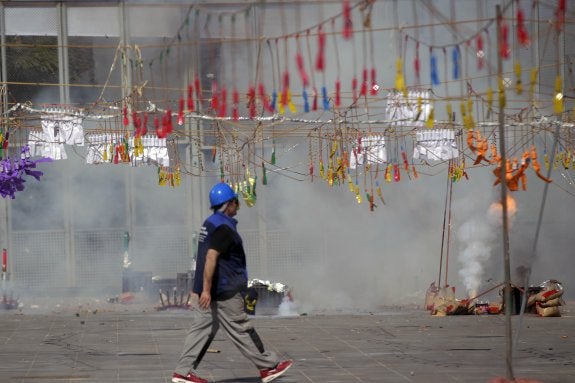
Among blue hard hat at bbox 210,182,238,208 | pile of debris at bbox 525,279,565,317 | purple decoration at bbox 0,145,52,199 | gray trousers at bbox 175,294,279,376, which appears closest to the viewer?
gray trousers at bbox 175,294,279,376

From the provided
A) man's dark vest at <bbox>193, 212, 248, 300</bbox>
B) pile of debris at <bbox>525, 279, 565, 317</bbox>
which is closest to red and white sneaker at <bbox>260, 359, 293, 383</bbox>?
man's dark vest at <bbox>193, 212, 248, 300</bbox>

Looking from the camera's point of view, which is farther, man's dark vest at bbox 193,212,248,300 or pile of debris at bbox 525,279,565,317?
pile of debris at bbox 525,279,565,317

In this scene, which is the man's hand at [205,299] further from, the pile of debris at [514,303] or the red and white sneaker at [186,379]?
the pile of debris at [514,303]

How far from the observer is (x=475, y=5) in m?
21.5

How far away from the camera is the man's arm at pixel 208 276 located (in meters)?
8.86

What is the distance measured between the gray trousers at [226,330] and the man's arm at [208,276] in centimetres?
14

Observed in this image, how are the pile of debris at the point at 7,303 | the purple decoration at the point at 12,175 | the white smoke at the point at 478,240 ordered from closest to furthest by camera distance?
the purple decoration at the point at 12,175
the pile of debris at the point at 7,303
the white smoke at the point at 478,240

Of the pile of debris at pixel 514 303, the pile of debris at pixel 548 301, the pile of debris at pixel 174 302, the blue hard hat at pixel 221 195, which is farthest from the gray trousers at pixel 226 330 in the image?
the pile of debris at pixel 174 302

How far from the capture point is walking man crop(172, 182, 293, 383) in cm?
891

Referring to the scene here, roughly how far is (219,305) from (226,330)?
0.75ft

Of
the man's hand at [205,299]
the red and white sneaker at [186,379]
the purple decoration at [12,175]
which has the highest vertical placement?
the purple decoration at [12,175]

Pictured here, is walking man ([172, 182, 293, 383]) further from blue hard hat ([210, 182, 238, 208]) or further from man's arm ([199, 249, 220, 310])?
blue hard hat ([210, 182, 238, 208])

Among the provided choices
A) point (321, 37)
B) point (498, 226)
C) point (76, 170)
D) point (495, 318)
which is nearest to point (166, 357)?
point (321, 37)

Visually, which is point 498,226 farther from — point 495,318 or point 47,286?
point 47,286
